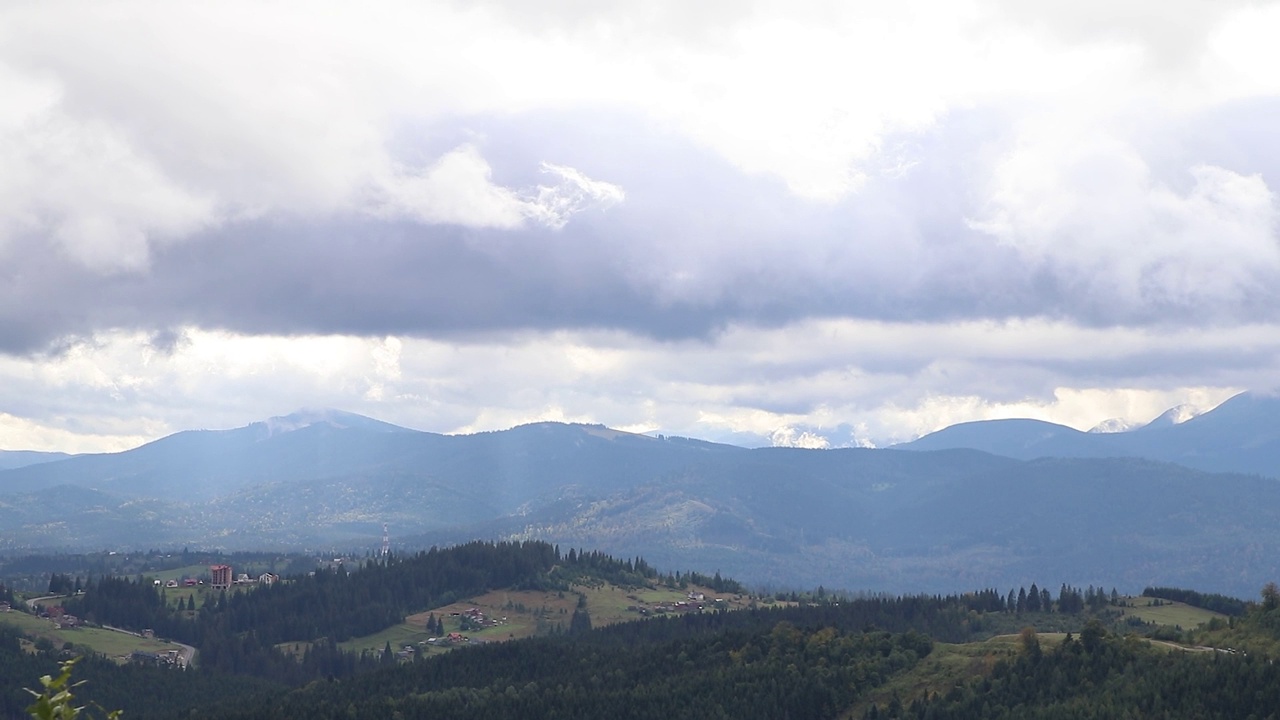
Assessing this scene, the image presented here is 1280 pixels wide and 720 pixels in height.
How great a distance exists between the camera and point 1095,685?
17800cm

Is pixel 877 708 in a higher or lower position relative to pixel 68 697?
lower

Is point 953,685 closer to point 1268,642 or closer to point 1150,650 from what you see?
point 1150,650

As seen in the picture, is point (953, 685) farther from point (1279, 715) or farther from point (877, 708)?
point (1279, 715)

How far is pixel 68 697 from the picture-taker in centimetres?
4731

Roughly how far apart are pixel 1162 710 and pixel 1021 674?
93.2 feet

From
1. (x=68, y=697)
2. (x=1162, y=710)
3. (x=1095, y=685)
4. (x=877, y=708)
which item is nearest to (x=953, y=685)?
(x=877, y=708)

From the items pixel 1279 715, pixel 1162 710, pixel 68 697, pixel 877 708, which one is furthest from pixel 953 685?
pixel 68 697

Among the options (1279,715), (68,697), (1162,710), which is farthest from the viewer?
(1162,710)

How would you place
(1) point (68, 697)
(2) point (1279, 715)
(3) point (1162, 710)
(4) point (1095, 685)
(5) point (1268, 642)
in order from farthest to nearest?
(5) point (1268, 642) < (4) point (1095, 685) < (3) point (1162, 710) < (2) point (1279, 715) < (1) point (68, 697)

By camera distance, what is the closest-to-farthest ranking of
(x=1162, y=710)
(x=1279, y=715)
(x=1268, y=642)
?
1. (x=1279, y=715)
2. (x=1162, y=710)
3. (x=1268, y=642)

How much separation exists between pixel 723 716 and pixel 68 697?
521 feet

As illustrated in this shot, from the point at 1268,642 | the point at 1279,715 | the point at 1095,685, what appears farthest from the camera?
the point at 1268,642

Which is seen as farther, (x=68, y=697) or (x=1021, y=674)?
(x=1021, y=674)

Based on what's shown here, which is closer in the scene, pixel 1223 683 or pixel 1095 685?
pixel 1223 683
